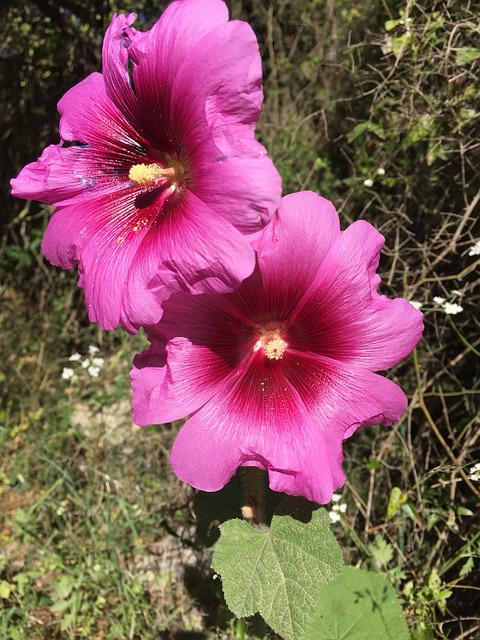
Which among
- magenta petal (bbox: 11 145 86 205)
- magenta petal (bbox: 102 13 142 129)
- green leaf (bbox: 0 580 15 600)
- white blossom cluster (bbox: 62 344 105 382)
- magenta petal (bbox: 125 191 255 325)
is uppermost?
magenta petal (bbox: 102 13 142 129)

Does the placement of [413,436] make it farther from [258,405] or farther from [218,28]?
[218,28]

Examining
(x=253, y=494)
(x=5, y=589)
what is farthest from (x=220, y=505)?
(x=5, y=589)

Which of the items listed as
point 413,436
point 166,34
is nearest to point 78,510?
point 413,436

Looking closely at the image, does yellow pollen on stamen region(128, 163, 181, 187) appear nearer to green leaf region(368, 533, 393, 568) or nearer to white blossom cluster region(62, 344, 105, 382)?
green leaf region(368, 533, 393, 568)

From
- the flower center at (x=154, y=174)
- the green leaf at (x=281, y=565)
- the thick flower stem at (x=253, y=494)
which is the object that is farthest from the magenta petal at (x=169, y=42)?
the green leaf at (x=281, y=565)

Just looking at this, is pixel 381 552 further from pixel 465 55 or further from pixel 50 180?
pixel 465 55

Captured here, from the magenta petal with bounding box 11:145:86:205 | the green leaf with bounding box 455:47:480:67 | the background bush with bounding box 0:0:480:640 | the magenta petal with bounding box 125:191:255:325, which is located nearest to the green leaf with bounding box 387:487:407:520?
the background bush with bounding box 0:0:480:640
